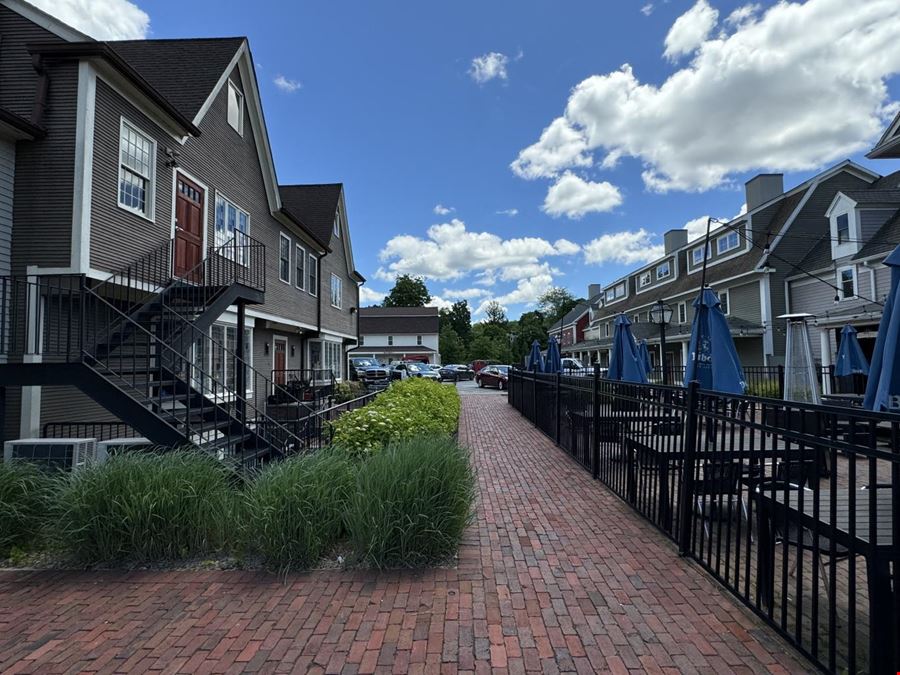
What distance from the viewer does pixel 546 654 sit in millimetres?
2836

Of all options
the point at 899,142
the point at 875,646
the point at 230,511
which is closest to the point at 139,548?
the point at 230,511

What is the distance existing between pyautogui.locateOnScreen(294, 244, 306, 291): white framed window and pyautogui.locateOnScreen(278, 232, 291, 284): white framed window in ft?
1.84

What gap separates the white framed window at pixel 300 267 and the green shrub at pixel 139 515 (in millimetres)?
12939

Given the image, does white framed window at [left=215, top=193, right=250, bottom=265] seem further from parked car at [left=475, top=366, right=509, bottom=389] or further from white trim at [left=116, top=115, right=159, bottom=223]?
parked car at [left=475, top=366, right=509, bottom=389]

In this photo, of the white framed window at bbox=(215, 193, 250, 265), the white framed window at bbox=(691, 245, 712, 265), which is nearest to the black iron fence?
the white framed window at bbox=(215, 193, 250, 265)

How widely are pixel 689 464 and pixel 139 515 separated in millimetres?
4771

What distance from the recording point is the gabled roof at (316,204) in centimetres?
1992

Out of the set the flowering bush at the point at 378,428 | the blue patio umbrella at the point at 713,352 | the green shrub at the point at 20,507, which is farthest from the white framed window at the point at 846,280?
the green shrub at the point at 20,507

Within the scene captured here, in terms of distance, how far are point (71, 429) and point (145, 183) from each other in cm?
461

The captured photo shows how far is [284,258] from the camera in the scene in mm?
15969

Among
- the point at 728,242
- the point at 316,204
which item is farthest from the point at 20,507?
the point at 728,242

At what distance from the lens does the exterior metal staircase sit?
5.96 meters

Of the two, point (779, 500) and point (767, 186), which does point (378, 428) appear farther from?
point (767, 186)

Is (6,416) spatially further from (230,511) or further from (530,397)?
(530,397)
